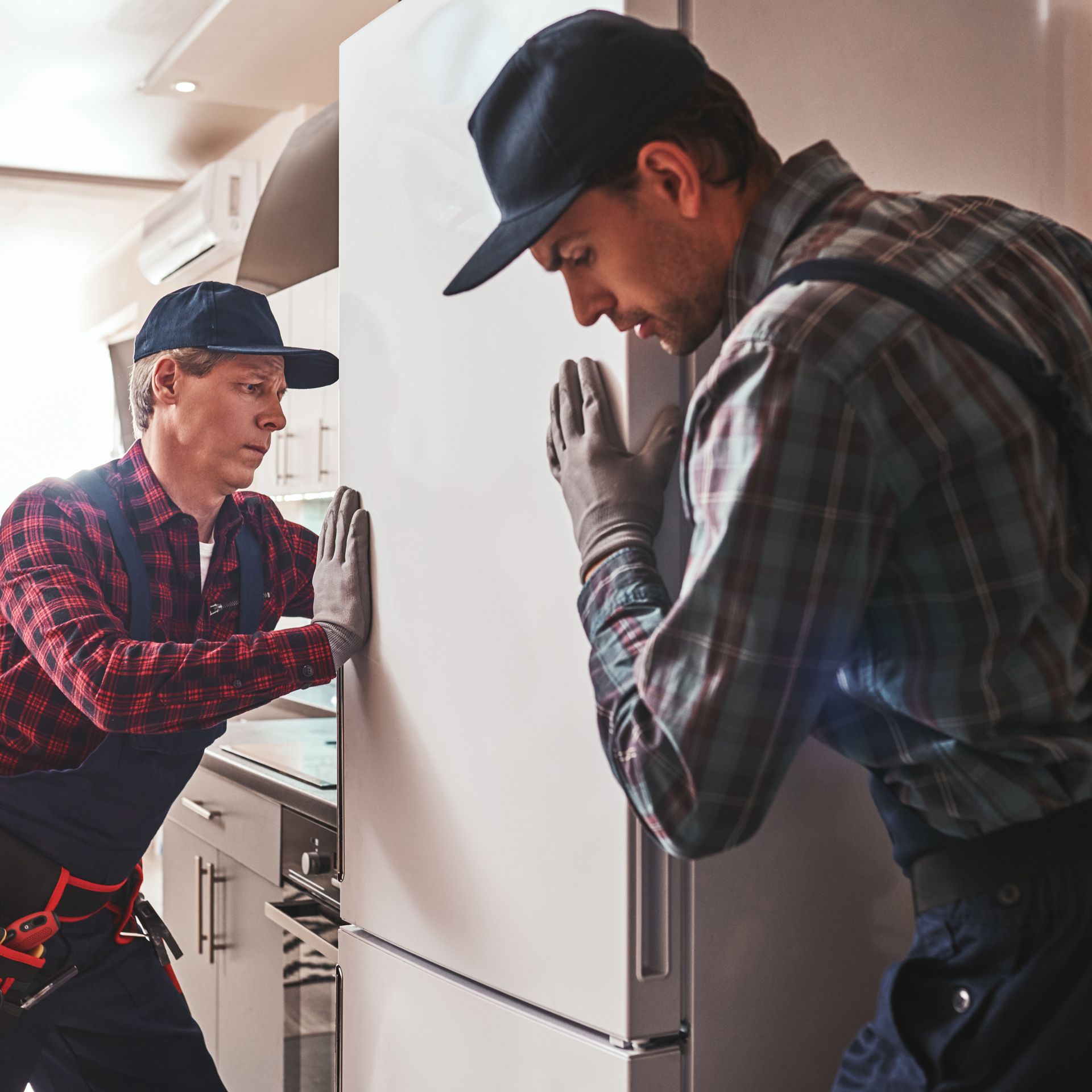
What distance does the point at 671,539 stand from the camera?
109cm

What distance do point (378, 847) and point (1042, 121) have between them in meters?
1.17

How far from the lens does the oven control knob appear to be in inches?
73.4

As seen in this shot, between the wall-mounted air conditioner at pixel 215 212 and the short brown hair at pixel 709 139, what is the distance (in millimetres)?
3086

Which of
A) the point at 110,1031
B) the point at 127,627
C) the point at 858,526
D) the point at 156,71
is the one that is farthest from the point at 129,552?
the point at 156,71

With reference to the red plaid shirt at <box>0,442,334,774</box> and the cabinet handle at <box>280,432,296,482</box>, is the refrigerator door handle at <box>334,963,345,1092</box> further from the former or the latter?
the cabinet handle at <box>280,432,296,482</box>

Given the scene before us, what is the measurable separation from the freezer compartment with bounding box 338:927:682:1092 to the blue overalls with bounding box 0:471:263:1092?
275 millimetres

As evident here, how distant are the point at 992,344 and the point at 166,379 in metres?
1.37

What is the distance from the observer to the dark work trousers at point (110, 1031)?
5.27 feet

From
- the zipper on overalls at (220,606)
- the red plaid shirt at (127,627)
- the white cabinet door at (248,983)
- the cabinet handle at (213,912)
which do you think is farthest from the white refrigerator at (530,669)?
the cabinet handle at (213,912)

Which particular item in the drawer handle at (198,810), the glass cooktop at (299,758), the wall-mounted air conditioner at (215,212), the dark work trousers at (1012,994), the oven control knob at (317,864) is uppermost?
the wall-mounted air conditioner at (215,212)

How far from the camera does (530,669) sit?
3.98ft

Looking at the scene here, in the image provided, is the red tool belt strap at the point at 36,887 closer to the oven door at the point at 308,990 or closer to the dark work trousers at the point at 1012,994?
the oven door at the point at 308,990

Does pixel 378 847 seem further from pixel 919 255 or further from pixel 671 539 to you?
pixel 919 255

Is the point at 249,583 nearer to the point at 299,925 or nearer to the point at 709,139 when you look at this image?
the point at 299,925
